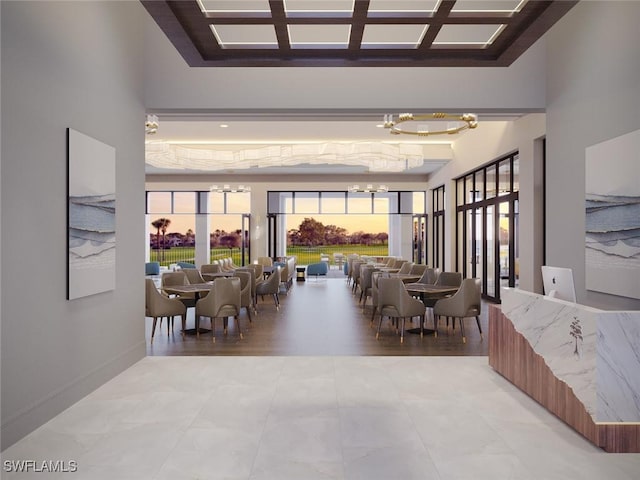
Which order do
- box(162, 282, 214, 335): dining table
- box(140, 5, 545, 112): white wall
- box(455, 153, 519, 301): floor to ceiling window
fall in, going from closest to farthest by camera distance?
box(140, 5, 545, 112): white wall
box(162, 282, 214, 335): dining table
box(455, 153, 519, 301): floor to ceiling window

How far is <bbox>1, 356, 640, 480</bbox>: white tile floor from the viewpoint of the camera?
303 centimetres

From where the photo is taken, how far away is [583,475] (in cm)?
296

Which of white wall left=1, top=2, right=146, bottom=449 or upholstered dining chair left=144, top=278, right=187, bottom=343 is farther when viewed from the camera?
upholstered dining chair left=144, top=278, right=187, bottom=343

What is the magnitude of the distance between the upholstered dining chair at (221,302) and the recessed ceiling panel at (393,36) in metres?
4.06

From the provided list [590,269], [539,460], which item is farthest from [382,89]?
[539,460]

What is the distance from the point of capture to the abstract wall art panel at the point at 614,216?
4.38m

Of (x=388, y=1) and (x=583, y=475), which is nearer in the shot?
(x=583, y=475)

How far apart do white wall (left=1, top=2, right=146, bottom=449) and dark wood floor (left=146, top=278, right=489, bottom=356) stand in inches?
55.3

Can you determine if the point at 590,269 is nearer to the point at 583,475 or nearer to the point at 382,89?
the point at 583,475

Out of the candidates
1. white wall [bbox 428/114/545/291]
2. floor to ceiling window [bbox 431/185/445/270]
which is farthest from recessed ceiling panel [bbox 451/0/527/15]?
floor to ceiling window [bbox 431/185/445/270]

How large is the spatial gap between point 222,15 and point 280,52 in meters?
0.90

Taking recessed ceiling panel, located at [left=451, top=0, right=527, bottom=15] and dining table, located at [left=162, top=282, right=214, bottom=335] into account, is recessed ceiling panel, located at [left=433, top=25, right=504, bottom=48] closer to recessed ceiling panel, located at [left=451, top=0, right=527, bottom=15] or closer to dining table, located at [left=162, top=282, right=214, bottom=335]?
recessed ceiling panel, located at [left=451, top=0, right=527, bottom=15]

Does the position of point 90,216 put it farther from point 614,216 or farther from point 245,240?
point 245,240

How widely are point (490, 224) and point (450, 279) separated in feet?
11.3
